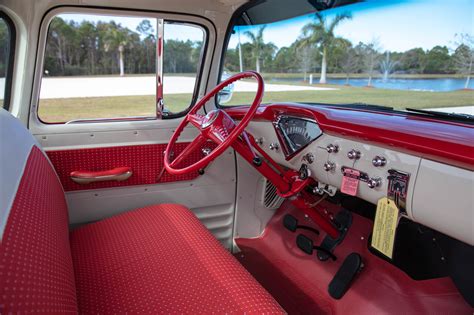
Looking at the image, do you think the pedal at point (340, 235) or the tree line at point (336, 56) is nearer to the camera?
the tree line at point (336, 56)

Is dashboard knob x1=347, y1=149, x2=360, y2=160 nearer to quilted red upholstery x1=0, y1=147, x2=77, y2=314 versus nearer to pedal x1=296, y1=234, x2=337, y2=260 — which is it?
pedal x1=296, y1=234, x2=337, y2=260

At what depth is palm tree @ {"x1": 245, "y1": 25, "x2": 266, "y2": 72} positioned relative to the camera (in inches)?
91.3

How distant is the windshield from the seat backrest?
1.33m

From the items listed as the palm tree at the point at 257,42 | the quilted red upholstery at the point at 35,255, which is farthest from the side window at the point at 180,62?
the quilted red upholstery at the point at 35,255

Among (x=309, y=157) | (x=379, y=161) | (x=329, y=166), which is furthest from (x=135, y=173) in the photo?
(x=379, y=161)

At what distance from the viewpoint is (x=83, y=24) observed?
1865 mm

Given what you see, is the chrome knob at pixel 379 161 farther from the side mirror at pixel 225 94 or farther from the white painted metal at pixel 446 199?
the side mirror at pixel 225 94

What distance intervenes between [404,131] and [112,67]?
1704 mm

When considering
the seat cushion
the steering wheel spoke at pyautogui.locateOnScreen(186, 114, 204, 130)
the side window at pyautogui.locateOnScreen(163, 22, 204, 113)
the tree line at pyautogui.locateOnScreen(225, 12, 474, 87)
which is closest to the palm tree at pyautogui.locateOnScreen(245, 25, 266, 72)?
the tree line at pyautogui.locateOnScreen(225, 12, 474, 87)

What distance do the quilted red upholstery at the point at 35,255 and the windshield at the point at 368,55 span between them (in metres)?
1.39

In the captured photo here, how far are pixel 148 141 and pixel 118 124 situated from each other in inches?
7.6

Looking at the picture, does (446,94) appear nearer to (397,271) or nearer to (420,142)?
(420,142)

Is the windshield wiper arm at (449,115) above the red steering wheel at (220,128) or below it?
above

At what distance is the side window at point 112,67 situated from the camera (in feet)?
6.16
